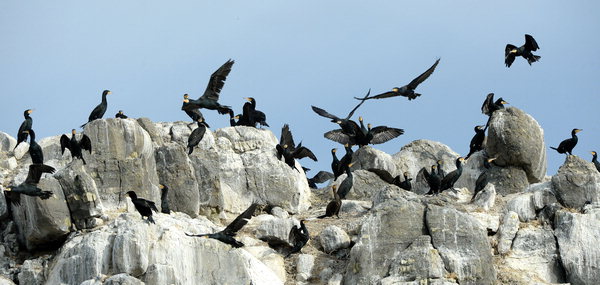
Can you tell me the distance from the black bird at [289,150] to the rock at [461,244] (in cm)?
590

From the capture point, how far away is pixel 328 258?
3294cm

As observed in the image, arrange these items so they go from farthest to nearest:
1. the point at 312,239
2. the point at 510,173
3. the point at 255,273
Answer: the point at 510,173 → the point at 312,239 → the point at 255,273

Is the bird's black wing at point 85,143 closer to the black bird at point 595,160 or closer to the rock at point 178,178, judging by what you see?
the rock at point 178,178

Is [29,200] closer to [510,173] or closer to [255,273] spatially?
[255,273]

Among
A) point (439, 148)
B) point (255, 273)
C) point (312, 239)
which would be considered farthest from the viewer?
point (439, 148)

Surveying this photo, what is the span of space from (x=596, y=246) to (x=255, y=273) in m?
7.37

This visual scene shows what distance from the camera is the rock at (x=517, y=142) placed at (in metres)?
37.8

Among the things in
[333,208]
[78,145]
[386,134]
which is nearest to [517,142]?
[333,208]

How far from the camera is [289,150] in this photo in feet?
124

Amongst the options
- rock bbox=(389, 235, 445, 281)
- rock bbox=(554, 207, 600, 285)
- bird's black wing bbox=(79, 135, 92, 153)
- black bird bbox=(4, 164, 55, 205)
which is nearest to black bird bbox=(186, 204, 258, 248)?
black bird bbox=(4, 164, 55, 205)

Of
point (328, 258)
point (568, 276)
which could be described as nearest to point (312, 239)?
point (328, 258)

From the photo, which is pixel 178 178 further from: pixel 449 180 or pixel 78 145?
pixel 449 180

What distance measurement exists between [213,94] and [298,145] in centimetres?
347

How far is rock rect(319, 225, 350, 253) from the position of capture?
109 feet
